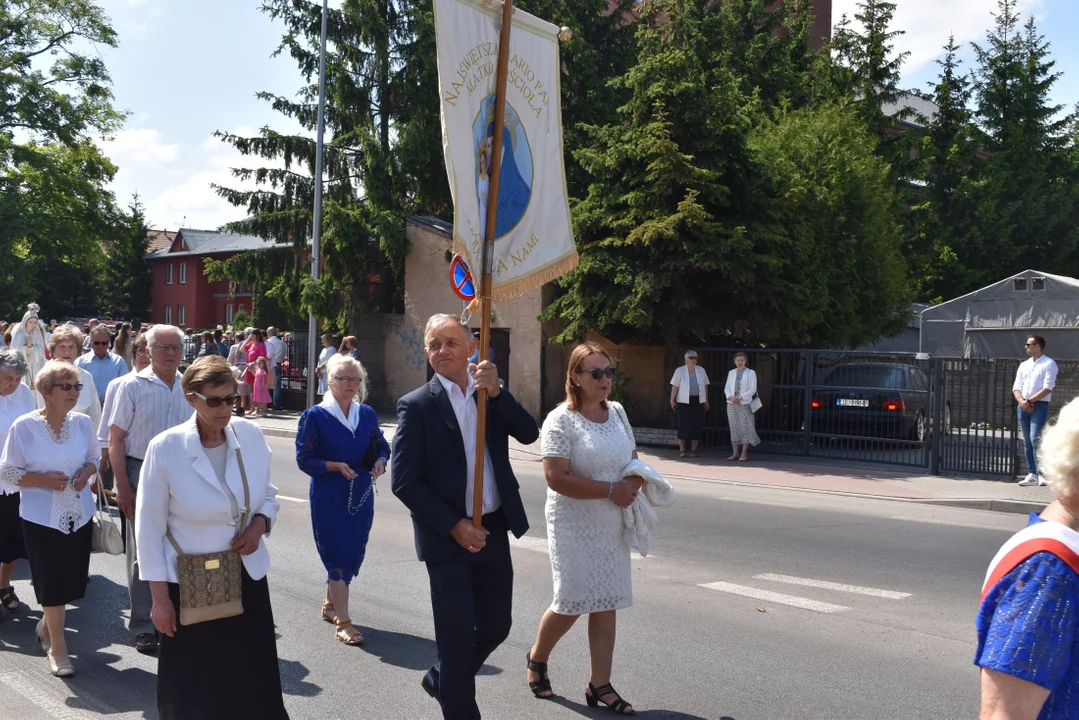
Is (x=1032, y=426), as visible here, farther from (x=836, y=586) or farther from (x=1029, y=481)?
(x=836, y=586)

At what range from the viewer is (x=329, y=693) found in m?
5.39

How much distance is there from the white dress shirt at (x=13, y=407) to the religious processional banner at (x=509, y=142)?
3842 millimetres

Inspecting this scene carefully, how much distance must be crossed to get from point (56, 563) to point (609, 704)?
3220 millimetres

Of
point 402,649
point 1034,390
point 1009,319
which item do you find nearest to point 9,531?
point 402,649

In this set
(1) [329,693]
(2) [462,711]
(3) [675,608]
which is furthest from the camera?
(3) [675,608]

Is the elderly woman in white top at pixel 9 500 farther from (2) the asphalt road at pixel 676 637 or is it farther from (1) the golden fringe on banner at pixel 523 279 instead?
(1) the golden fringe on banner at pixel 523 279

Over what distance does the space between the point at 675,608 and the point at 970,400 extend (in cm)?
946

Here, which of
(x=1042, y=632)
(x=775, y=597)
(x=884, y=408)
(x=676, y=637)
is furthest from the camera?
(x=884, y=408)

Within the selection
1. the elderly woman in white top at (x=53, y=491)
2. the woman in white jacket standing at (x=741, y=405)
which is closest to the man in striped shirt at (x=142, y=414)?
the elderly woman in white top at (x=53, y=491)

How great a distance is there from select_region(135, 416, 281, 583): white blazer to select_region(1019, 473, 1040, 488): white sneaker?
1267 centimetres

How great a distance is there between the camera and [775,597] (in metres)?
7.55

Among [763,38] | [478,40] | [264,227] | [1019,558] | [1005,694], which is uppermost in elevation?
[763,38]

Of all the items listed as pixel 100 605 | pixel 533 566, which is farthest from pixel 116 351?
pixel 533 566

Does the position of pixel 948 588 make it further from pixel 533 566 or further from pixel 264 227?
pixel 264 227
